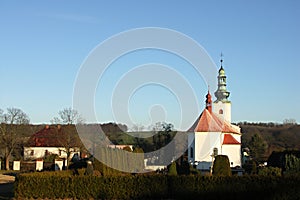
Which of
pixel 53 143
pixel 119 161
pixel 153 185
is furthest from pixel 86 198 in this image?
pixel 53 143

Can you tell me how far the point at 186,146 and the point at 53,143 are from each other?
1857 centimetres

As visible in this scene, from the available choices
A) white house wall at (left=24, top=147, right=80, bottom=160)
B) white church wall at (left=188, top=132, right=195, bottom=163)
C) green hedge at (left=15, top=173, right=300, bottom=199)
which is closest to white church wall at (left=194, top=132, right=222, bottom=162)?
white church wall at (left=188, top=132, right=195, bottom=163)

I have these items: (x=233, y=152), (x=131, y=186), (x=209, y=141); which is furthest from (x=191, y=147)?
(x=131, y=186)

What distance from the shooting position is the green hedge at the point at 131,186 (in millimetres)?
20656

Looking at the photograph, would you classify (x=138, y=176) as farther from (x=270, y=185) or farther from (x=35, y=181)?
(x=270, y=185)

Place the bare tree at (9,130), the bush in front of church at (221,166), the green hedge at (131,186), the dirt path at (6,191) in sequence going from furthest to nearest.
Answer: the bare tree at (9,130) → the bush in front of church at (221,166) → the dirt path at (6,191) → the green hedge at (131,186)

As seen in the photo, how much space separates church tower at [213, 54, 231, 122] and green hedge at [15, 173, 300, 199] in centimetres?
3784

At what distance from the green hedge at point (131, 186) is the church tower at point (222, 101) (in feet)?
124

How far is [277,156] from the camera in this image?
143 feet

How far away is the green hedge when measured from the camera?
2066cm

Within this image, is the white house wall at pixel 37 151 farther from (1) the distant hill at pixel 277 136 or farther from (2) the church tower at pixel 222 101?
(1) the distant hill at pixel 277 136

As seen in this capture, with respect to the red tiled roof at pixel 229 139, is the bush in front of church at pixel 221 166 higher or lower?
lower

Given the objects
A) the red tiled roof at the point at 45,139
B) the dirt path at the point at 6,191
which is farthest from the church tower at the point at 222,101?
the dirt path at the point at 6,191

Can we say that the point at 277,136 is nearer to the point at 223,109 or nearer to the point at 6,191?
the point at 223,109
